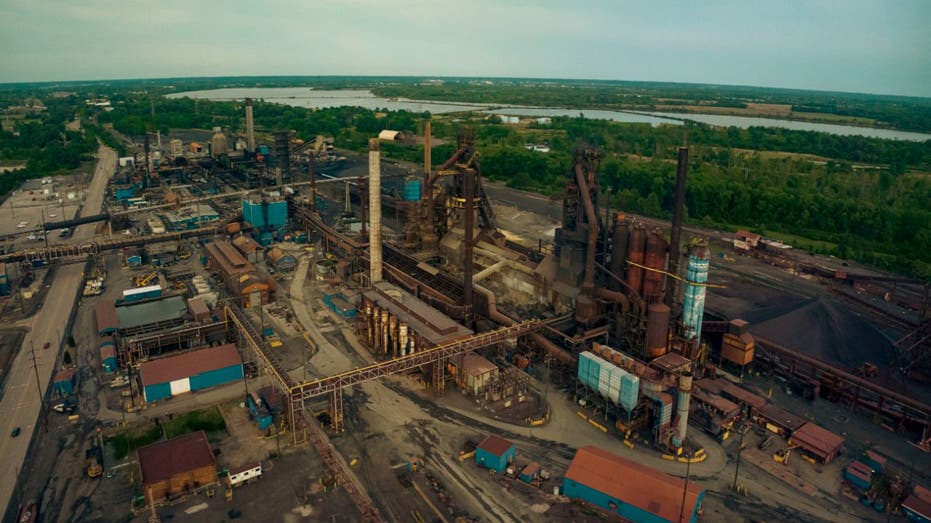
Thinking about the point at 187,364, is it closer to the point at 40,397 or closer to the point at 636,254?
the point at 40,397

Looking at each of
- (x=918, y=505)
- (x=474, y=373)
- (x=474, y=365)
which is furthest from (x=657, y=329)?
(x=918, y=505)

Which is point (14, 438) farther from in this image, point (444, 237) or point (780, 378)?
point (780, 378)

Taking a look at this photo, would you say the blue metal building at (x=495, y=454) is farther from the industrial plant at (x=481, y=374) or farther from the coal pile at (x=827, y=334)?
the coal pile at (x=827, y=334)

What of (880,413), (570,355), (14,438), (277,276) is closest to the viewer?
(14,438)

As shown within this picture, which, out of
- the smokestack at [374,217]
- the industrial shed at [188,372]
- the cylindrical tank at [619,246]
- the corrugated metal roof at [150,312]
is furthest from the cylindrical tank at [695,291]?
the corrugated metal roof at [150,312]

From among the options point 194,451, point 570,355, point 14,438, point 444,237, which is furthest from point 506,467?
point 444,237

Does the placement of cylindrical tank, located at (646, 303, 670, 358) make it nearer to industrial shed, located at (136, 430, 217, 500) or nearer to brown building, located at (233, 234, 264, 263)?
industrial shed, located at (136, 430, 217, 500)
